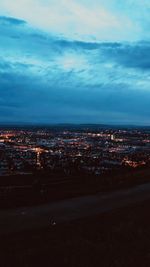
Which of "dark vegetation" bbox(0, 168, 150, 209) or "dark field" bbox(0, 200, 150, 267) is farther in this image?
"dark vegetation" bbox(0, 168, 150, 209)

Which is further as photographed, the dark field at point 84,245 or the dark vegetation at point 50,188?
the dark vegetation at point 50,188

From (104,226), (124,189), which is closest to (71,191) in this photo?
(124,189)

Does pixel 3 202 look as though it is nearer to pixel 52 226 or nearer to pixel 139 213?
pixel 52 226

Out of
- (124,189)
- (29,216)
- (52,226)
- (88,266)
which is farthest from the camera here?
(124,189)

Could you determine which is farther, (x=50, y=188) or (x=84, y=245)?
(x=50, y=188)

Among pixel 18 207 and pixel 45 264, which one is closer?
pixel 45 264

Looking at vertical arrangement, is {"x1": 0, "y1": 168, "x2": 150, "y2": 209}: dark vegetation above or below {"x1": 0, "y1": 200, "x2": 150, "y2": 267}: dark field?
above

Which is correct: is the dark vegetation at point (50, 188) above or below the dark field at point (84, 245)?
above

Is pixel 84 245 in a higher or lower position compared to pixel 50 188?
lower
